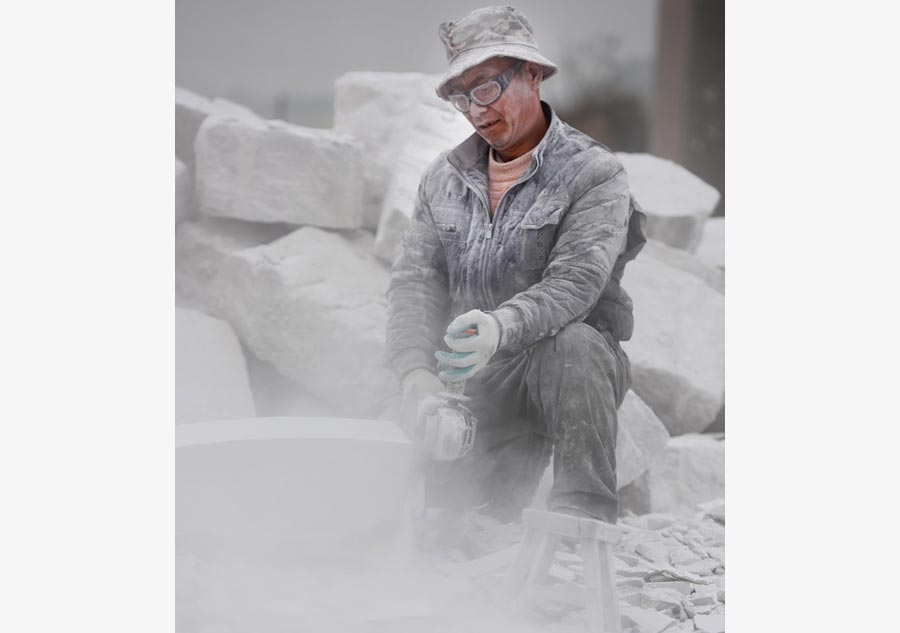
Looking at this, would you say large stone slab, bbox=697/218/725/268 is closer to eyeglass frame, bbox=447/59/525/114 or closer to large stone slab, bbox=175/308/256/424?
eyeglass frame, bbox=447/59/525/114

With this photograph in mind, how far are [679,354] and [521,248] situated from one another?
0.96m

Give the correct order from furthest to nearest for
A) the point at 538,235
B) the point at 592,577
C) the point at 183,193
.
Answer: the point at 183,193
the point at 538,235
the point at 592,577

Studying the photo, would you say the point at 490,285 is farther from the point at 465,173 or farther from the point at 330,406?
the point at 330,406

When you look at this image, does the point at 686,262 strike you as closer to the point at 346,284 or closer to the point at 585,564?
the point at 346,284

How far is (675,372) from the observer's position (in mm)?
3486

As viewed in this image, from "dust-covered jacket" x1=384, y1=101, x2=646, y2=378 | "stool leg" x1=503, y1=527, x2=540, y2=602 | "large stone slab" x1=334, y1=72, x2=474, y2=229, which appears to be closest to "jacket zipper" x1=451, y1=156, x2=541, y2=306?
"dust-covered jacket" x1=384, y1=101, x2=646, y2=378

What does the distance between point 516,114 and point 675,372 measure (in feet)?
3.67

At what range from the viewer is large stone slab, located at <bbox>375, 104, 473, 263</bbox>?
3289mm

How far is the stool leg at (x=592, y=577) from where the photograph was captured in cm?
266

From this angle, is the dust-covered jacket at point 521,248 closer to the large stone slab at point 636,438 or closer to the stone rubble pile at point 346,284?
the stone rubble pile at point 346,284

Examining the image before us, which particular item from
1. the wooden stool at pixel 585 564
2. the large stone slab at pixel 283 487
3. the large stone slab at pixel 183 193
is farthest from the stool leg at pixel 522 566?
the large stone slab at pixel 183 193

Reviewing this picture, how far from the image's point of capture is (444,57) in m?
3.18

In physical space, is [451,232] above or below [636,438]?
above

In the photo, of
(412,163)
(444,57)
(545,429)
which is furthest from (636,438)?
(444,57)
